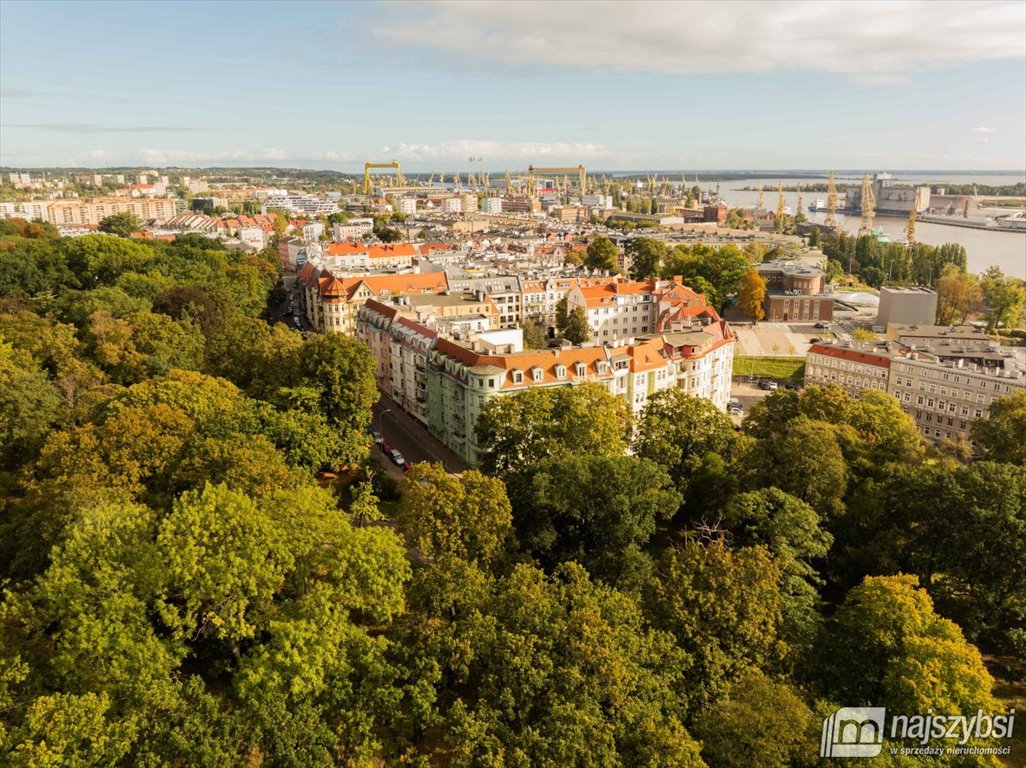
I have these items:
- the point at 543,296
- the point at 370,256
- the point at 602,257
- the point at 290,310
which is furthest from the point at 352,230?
the point at 543,296

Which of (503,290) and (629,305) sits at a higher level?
(503,290)

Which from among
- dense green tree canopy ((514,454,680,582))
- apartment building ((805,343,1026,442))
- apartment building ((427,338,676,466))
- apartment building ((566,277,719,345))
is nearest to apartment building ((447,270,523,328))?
apartment building ((566,277,719,345))

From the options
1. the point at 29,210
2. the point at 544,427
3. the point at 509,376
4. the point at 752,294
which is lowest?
the point at 544,427

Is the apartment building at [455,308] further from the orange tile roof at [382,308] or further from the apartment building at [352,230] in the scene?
the apartment building at [352,230]

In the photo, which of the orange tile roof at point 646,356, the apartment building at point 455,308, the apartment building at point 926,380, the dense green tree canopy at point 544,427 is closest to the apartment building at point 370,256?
the apartment building at point 455,308

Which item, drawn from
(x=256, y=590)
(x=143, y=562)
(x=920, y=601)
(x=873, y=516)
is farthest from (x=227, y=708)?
(x=873, y=516)

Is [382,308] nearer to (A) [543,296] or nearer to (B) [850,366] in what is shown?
(A) [543,296]
